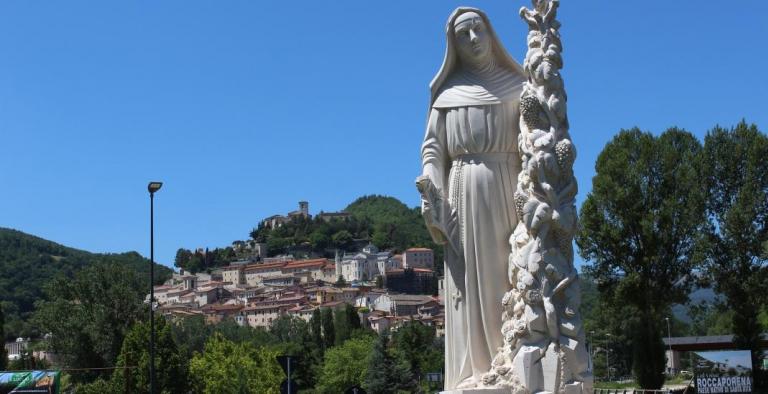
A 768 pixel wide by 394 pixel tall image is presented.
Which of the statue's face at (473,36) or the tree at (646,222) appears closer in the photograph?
the statue's face at (473,36)

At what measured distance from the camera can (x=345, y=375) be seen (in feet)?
271

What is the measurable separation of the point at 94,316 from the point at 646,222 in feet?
Answer: 125

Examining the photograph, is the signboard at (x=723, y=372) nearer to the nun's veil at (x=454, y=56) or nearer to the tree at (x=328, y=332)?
the nun's veil at (x=454, y=56)

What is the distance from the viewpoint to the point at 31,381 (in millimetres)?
25844

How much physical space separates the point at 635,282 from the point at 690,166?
16.2ft

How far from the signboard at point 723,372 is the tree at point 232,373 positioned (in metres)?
32.5

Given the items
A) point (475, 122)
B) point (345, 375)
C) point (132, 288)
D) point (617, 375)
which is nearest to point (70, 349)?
point (132, 288)

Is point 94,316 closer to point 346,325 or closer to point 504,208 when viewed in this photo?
point 504,208

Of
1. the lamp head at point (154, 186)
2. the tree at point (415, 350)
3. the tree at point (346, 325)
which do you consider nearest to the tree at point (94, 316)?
the tree at point (415, 350)

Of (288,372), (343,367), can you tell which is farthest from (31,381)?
(343,367)

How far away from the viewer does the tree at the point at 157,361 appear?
49344 mm

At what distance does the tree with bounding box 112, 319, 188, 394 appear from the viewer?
162ft

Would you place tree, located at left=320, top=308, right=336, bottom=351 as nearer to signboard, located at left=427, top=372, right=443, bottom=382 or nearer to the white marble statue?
signboard, located at left=427, top=372, right=443, bottom=382

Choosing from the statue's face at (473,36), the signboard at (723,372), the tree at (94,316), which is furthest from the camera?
the tree at (94,316)
